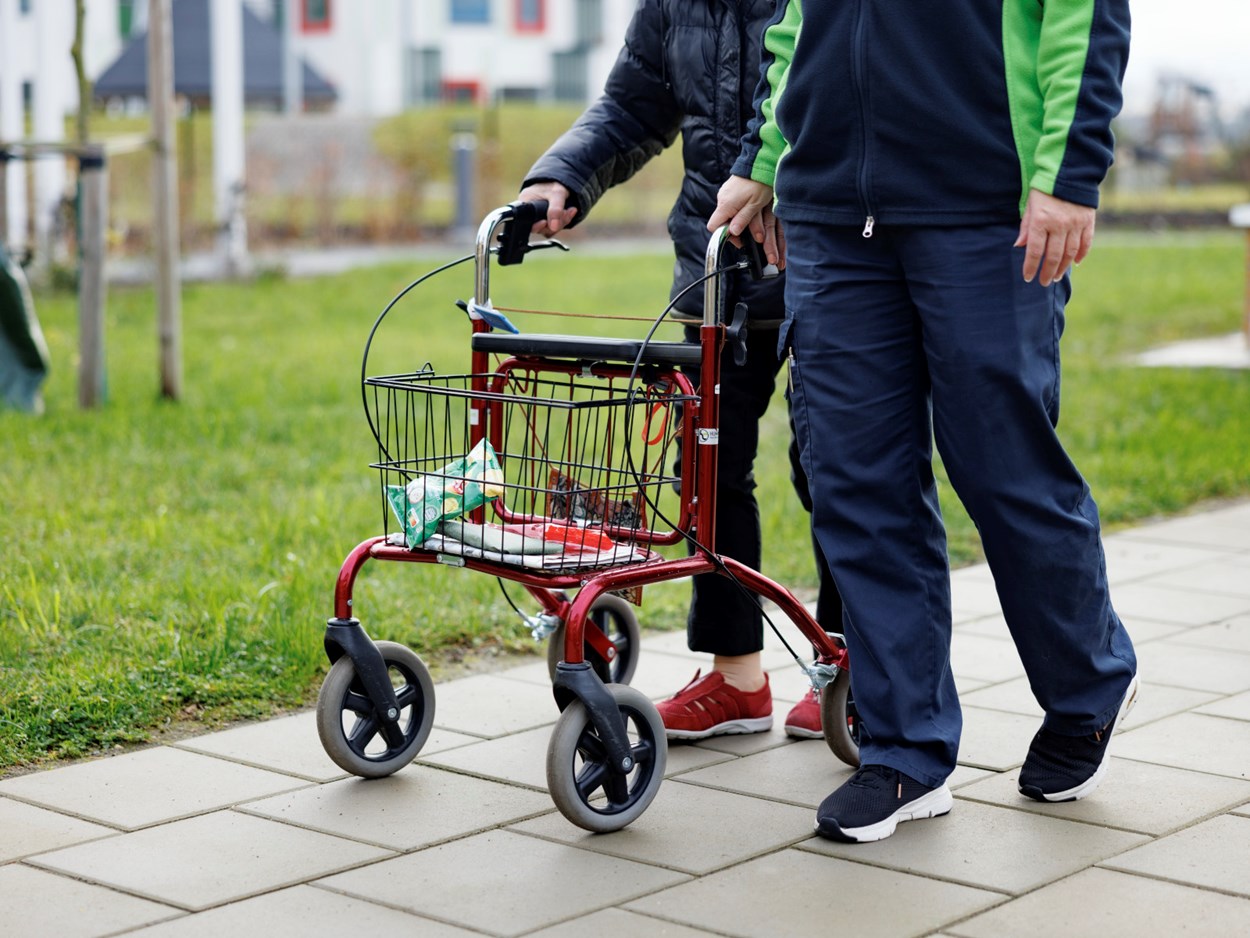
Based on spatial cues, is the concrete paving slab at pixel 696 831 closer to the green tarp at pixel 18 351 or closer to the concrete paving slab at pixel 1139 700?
the concrete paving slab at pixel 1139 700

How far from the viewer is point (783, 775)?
3.58 m

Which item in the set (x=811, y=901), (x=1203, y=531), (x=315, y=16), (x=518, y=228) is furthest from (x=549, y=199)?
(x=315, y=16)

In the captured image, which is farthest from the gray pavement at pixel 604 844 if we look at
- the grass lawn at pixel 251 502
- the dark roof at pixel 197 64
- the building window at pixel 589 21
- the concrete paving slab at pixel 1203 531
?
the building window at pixel 589 21

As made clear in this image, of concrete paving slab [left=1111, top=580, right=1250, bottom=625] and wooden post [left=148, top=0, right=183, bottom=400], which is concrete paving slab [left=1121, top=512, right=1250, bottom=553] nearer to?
concrete paving slab [left=1111, top=580, right=1250, bottom=625]

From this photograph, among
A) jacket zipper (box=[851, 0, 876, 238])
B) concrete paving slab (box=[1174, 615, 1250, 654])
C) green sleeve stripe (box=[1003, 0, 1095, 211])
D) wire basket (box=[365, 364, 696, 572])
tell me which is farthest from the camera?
concrete paving slab (box=[1174, 615, 1250, 654])

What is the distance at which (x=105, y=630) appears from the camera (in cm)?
443

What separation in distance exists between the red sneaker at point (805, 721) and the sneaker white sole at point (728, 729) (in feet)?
0.18

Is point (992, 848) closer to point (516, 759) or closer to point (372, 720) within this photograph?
point (516, 759)

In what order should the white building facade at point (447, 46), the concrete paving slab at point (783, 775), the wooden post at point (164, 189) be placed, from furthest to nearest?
the white building facade at point (447, 46) < the wooden post at point (164, 189) < the concrete paving slab at point (783, 775)

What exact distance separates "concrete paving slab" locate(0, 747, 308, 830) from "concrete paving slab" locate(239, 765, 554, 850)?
0.10 metres

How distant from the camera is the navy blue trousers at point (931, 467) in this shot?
307 cm

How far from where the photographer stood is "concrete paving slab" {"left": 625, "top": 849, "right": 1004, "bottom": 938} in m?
2.76

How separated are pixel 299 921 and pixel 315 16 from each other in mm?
40426

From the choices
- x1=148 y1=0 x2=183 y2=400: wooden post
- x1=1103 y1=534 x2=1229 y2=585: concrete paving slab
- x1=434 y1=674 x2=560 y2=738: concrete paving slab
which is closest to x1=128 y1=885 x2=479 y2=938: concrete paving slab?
x1=434 y1=674 x2=560 y2=738: concrete paving slab
